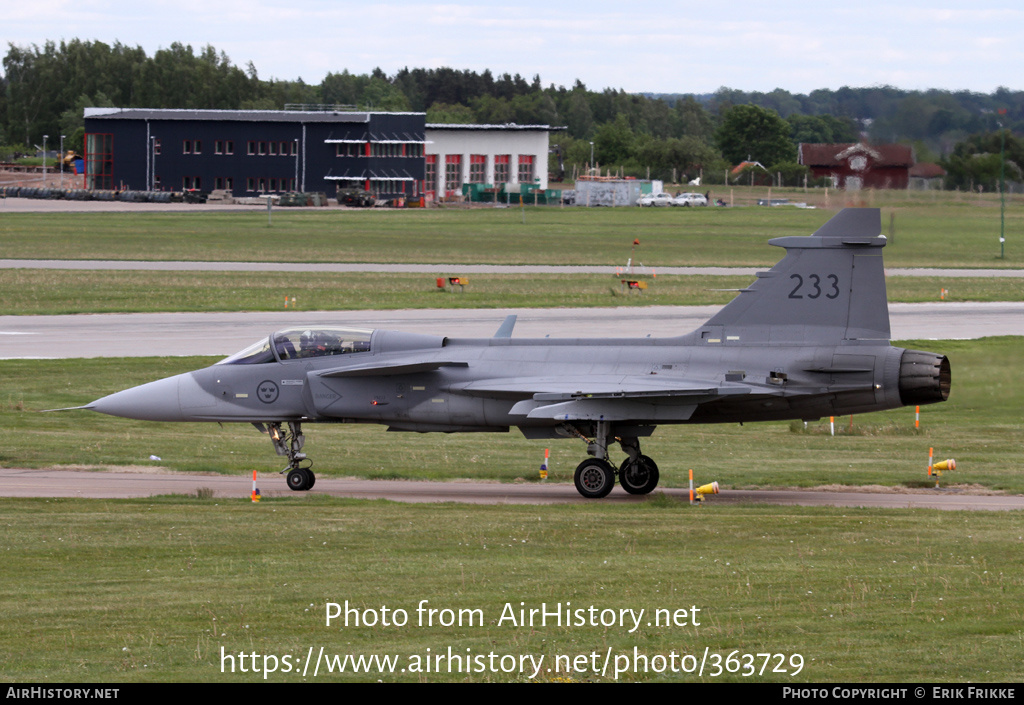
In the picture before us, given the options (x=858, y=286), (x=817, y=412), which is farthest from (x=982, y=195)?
(x=817, y=412)

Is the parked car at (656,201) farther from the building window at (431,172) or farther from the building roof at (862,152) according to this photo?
the building roof at (862,152)

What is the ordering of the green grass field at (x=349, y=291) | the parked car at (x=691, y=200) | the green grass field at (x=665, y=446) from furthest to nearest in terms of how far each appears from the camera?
the parked car at (x=691, y=200) → the green grass field at (x=349, y=291) → the green grass field at (x=665, y=446)

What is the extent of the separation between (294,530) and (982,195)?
47.0 ft

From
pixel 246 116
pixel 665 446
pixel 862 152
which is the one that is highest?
pixel 246 116

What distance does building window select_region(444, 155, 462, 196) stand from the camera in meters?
147

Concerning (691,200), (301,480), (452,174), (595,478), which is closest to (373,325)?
(301,480)

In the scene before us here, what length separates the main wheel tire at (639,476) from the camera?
69.2 ft

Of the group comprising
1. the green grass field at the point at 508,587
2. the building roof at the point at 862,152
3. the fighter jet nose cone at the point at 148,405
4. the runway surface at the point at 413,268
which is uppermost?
the building roof at the point at 862,152

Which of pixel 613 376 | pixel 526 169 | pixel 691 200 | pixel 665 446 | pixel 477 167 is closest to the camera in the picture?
pixel 613 376

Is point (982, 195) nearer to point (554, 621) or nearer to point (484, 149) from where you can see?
point (554, 621)

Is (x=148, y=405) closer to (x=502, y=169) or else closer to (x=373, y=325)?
(x=373, y=325)

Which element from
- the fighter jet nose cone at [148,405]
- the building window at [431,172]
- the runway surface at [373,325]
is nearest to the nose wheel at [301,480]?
the fighter jet nose cone at [148,405]

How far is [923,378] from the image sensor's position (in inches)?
771

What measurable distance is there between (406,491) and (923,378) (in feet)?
29.9
